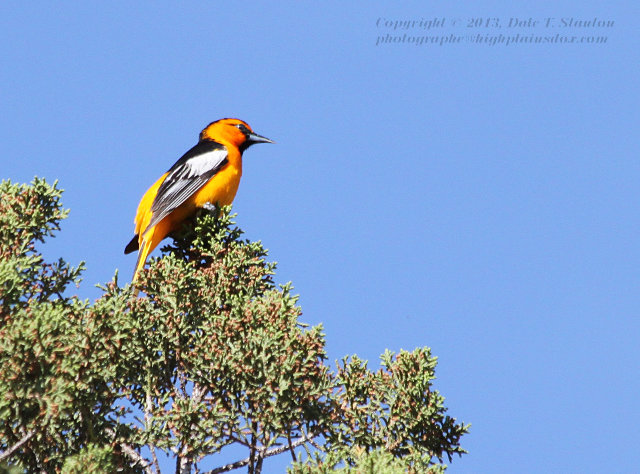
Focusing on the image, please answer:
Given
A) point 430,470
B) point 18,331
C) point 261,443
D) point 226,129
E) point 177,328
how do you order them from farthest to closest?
point 226,129 → point 177,328 → point 261,443 → point 430,470 → point 18,331

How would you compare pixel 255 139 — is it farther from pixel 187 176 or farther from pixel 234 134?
pixel 187 176

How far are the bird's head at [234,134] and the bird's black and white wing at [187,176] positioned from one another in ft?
1.80

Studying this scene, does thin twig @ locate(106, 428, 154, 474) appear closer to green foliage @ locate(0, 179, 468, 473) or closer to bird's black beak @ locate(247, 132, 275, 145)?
green foliage @ locate(0, 179, 468, 473)

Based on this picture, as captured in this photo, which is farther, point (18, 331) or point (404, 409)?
point (404, 409)

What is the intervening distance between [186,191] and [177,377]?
2349mm

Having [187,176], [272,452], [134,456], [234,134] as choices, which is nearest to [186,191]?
[187,176]

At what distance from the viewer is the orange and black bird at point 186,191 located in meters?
6.70

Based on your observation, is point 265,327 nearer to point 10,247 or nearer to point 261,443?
point 261,443

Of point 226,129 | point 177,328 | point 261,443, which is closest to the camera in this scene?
point 261,443

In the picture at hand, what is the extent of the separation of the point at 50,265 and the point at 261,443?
5.87 ft

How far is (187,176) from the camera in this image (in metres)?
7.03

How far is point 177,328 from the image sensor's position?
191 inches

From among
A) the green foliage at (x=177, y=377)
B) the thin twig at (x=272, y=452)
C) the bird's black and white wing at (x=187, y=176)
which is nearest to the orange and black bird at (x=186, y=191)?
the bird's black and white wing at (x=187, y=176)

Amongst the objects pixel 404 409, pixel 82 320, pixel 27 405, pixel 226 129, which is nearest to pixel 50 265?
pixel 82 320
